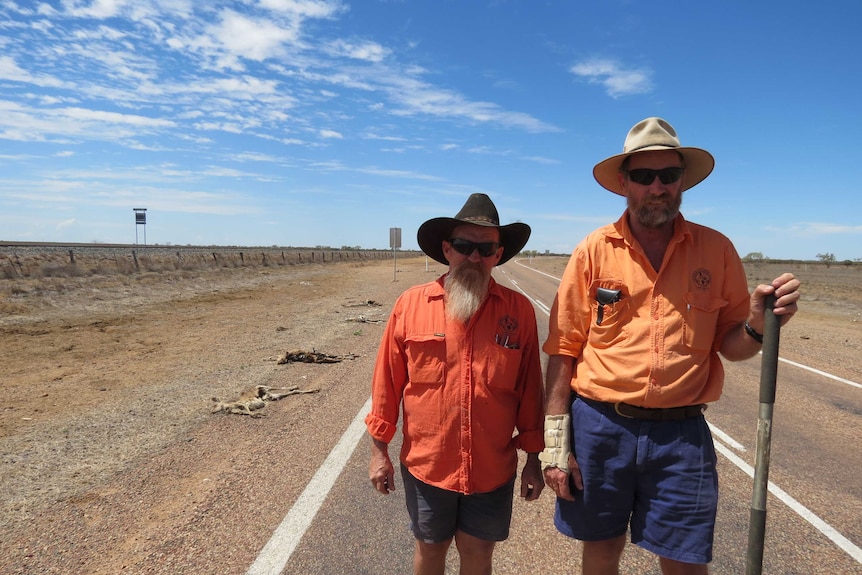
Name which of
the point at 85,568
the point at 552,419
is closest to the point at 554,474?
the point at 552,419

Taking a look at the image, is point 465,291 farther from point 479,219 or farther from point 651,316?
point 651,316

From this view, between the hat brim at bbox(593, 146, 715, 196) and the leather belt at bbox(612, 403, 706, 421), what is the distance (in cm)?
96

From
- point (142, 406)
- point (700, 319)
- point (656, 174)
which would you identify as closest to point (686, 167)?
point (656, 174)

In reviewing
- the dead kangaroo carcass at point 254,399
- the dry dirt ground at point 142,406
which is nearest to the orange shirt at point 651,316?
the dry dirt ground at point 142,406

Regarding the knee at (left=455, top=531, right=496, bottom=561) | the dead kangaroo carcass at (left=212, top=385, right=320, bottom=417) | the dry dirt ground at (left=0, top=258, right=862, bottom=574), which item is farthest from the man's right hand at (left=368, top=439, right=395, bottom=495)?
the dead kangaroo carcass at (left=212, top=385, right=320, bottom=417)

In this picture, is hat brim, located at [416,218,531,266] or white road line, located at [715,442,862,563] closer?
hat brim, located at [416,218,531,266]

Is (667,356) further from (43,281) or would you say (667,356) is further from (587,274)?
(43,281)

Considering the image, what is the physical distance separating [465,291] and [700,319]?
947 millimetres

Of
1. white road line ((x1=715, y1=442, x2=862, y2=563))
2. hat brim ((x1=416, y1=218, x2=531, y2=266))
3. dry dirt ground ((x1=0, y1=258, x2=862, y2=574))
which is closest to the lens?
hat brim ((x1=416, y1=218, x2=531, y2=266))

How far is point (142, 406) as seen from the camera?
20.2 feet

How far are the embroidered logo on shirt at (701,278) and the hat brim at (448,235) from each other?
2.52 ft

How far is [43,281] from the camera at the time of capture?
19.9 metres

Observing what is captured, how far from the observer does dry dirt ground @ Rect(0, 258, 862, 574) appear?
329cm

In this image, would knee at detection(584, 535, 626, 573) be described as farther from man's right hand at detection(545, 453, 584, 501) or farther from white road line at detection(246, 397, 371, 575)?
white road line at detection(246, 397, 371, 575)
